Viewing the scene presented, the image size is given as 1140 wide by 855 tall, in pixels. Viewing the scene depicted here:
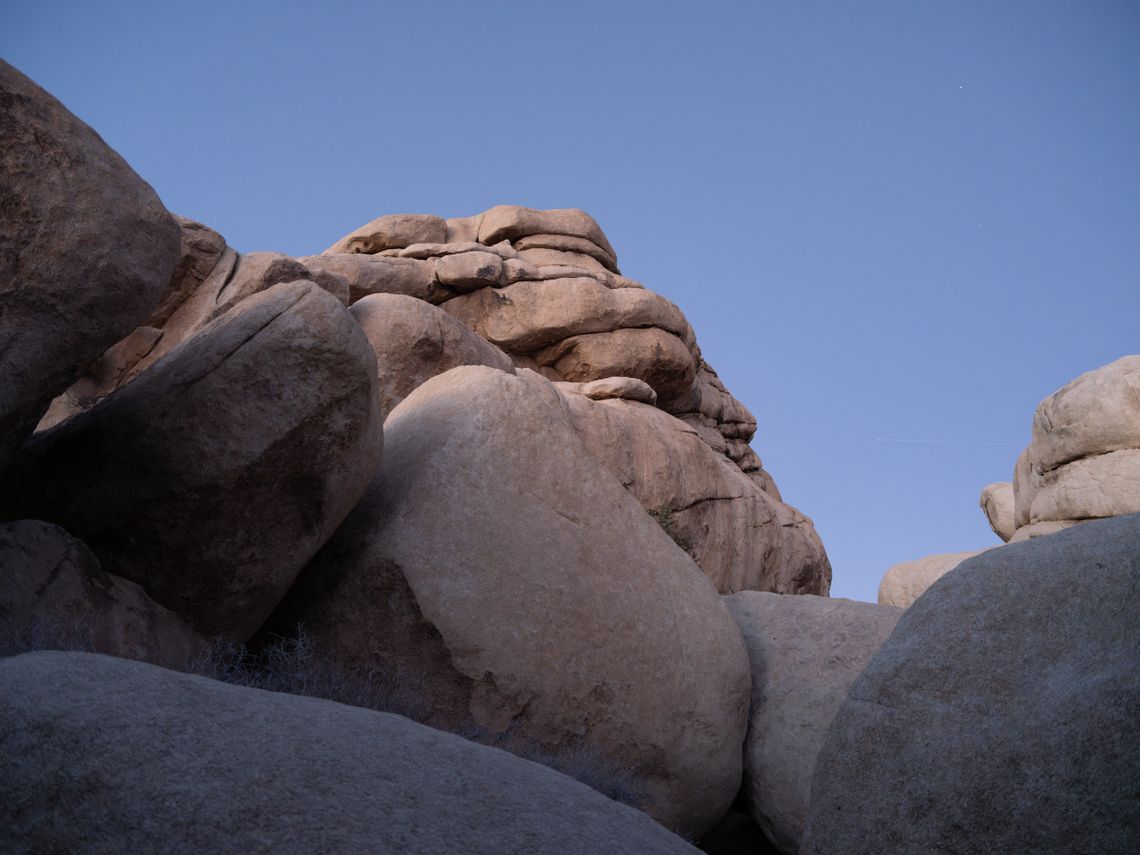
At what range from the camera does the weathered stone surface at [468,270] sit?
92.0ft

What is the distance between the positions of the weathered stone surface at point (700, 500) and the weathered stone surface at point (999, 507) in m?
5.26

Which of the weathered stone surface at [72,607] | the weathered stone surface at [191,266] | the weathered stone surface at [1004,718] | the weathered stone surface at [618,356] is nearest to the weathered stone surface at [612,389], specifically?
the weathered stone surface at [618,356]

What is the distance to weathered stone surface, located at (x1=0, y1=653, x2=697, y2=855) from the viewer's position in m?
3.03

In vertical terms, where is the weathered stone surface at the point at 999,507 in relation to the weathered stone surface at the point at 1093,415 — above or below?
below

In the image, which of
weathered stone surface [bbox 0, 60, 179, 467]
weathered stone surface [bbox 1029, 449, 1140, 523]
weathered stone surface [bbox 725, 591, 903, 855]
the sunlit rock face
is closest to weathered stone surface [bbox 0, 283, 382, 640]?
weathered stone surface [bbox 0, 60, 179, 467]

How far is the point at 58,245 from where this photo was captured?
504 cm

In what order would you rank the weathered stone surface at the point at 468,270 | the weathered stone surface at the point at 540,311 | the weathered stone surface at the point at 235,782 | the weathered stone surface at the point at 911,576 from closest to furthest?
1. the weathered stone surface at the point at 235,782
2. the weathered stone surface at the point at 911,576
3. the weathered stone surface at the point at 468,270
4. the weathered stone surface at the point at 540,311

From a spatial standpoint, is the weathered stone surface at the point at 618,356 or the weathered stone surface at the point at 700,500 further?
the weathered stone surface at the point at 618,356

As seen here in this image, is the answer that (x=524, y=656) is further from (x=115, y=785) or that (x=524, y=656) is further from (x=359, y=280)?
(x=359, y=280)

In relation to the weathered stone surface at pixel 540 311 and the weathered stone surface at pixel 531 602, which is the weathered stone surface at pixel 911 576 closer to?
the weathered stone surface at pixel 540 311

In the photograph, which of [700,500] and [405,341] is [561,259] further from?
[405,341]

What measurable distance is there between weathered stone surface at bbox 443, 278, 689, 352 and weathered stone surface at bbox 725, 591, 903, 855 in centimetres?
1936

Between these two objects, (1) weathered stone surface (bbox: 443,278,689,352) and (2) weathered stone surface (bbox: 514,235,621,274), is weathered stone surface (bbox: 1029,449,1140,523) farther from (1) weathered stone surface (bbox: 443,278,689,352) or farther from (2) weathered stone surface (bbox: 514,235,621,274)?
(2) weathered stone surface (bbox: 514,235,621,274)

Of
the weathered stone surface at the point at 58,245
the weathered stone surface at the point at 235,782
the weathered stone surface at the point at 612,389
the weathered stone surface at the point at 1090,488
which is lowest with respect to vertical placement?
the weathered stone surface at the point at 235,782
